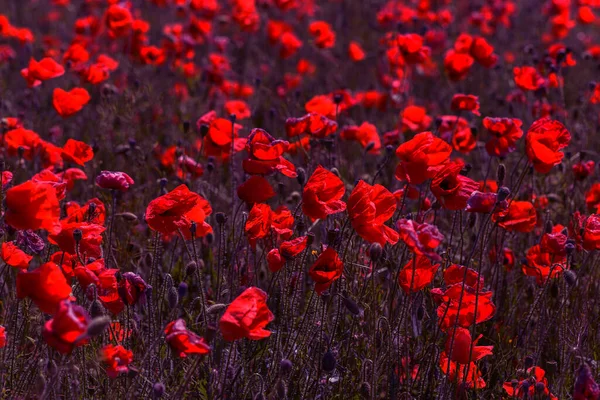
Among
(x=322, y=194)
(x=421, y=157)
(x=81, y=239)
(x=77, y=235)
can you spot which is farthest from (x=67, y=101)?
(x=421, y=157)

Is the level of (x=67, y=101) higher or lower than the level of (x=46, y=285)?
lower

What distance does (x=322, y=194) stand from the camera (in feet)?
8.07

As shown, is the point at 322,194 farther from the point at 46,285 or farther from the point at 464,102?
the point at 464,102

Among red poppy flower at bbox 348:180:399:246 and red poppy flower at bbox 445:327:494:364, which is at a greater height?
red poppy flower at bbox 348:180:399:246

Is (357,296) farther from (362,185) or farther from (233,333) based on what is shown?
(233,333)

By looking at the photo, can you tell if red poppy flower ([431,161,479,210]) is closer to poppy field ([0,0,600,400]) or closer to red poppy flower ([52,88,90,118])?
poppy field ([0,0,600,400])

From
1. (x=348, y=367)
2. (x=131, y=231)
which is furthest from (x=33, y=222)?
(x=131, y=231)

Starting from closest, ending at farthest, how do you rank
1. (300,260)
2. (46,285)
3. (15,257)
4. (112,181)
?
(46,285) → (15,257) → (112,181) → (300,260)

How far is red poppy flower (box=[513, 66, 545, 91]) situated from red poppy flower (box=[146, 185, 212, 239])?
2.23m

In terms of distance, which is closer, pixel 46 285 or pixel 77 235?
pixel 46 285

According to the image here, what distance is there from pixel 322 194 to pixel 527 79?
82.2 inches

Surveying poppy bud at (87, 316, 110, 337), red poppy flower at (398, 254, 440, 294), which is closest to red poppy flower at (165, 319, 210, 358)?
poppy bud at (87, 316, 110, 337)

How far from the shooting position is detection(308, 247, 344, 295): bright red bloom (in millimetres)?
2275

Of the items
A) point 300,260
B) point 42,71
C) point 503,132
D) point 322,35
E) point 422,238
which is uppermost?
point 422,238
